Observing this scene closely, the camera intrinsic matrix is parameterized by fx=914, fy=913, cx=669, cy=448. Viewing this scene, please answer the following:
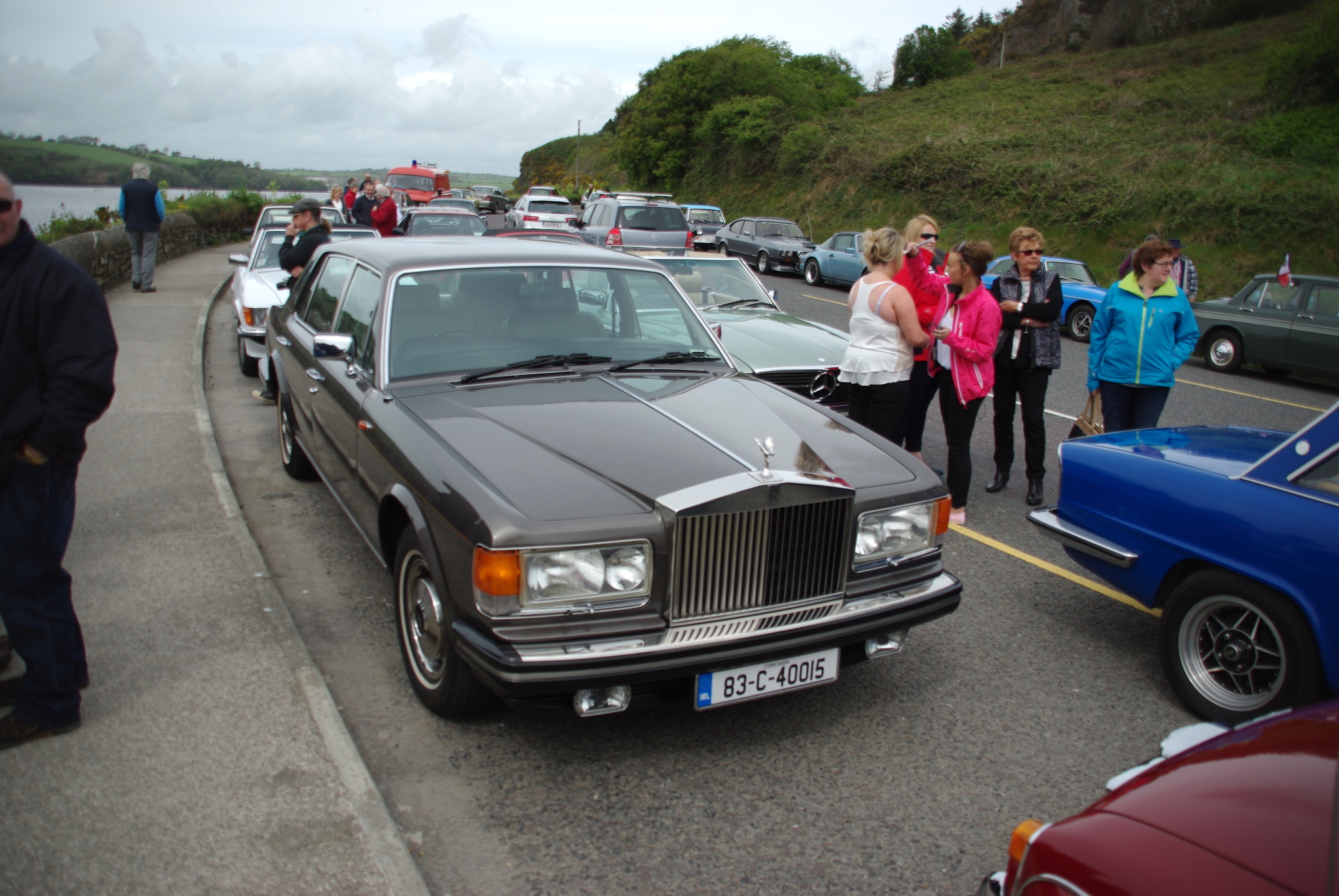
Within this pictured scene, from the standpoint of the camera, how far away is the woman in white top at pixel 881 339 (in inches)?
219

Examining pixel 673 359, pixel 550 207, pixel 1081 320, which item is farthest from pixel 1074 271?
pixel 550 207

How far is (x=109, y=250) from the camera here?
15.0 meters

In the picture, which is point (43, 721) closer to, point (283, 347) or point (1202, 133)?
point (283, 347)

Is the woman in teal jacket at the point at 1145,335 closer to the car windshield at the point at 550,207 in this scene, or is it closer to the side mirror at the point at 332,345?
the side mirror at the point at 332,345

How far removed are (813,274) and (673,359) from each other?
62.7ft

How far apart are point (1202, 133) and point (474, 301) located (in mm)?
29824

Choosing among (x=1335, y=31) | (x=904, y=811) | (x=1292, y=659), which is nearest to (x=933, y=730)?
(x=904, y=811)

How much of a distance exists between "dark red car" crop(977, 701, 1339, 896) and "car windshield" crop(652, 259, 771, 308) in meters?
7.13

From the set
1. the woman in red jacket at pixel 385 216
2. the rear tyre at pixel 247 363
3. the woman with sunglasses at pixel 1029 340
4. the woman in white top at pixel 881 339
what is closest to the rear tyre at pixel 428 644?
the woman in white top at pixel 881 339

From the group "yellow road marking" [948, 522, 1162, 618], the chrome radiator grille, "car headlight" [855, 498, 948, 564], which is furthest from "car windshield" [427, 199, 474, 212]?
the chrome radiator grille

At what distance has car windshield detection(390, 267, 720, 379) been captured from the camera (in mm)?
4219

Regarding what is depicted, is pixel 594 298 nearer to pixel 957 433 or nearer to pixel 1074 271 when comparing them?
pixel 957 433

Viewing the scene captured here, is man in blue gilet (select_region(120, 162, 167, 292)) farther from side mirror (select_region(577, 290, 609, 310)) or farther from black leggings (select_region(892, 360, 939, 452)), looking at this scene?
black leggings (select_region(892, 360, 939, 452))

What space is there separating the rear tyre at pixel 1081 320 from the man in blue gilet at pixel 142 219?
15273mm
